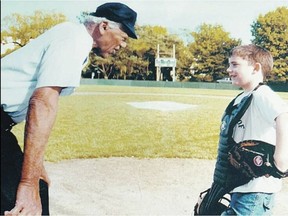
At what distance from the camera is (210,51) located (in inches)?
102

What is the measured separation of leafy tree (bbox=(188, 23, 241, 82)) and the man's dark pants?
1.17 meters

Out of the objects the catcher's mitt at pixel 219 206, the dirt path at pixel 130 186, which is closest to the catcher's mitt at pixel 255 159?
the catcher's mitt at pixel 219 206

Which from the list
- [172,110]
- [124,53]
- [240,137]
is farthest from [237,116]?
[124,53]

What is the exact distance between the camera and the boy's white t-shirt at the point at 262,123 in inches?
78.3

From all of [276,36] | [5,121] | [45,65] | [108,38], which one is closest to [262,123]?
[276,36]

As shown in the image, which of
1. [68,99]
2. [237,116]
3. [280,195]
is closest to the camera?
[237,116]

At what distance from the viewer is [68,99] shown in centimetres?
268

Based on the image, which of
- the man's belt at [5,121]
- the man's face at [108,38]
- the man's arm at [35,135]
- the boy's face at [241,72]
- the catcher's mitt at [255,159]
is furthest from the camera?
the boy's face at [241,72]

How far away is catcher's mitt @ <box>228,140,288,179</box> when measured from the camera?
2.05 meters

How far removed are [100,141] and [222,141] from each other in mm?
811

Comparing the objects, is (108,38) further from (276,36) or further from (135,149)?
(276,36)

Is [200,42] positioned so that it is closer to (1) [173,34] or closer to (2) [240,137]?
(1) [173,34]

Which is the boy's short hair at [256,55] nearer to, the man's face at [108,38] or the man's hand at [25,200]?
the man's face at [108,38]

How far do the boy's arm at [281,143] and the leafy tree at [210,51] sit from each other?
63 centimetres
